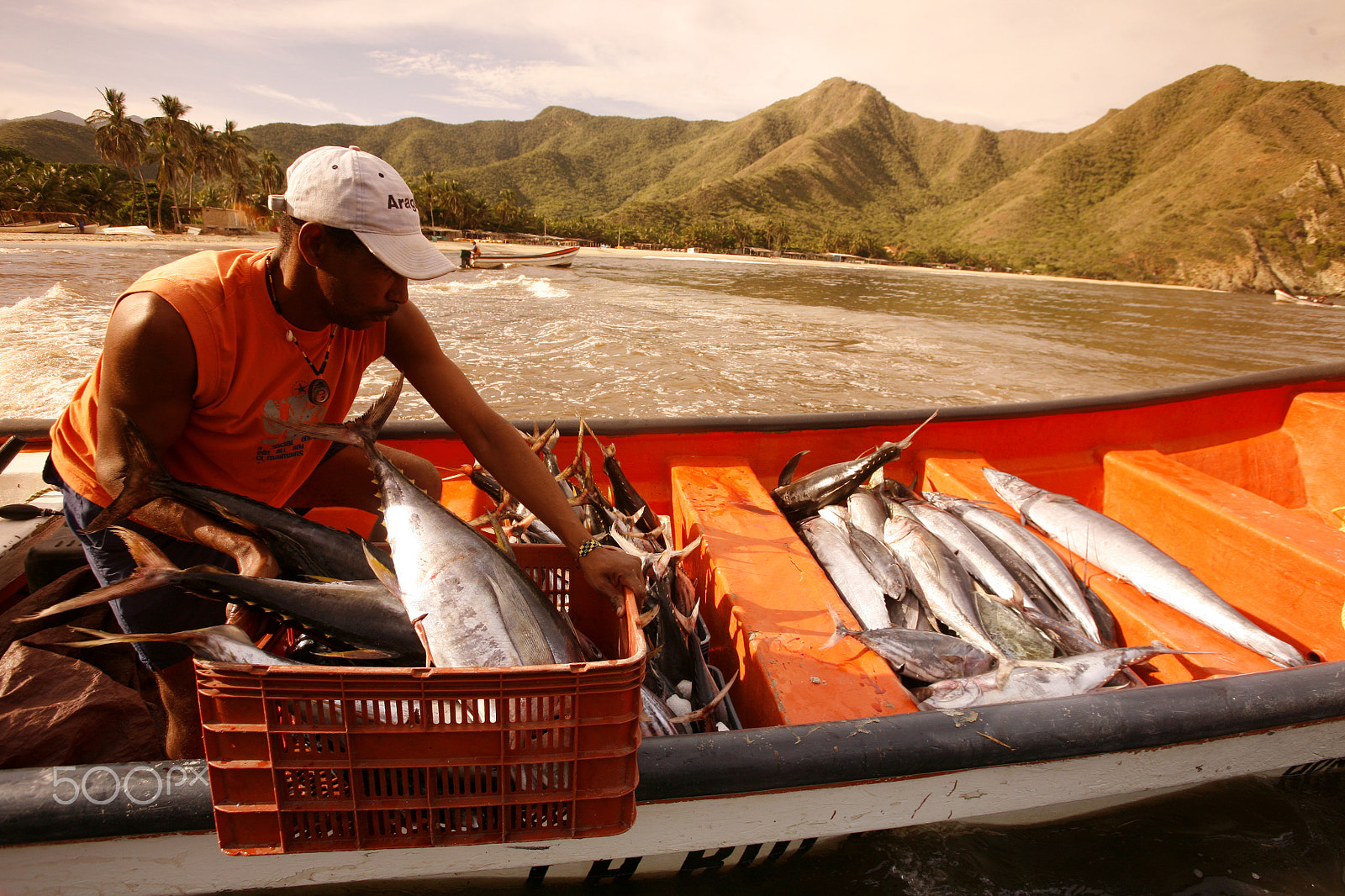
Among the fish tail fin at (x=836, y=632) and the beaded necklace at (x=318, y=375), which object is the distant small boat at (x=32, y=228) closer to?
the beaded necklace at (x=318, y=375)

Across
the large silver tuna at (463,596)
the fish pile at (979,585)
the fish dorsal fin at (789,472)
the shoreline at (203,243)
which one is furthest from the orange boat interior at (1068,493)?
the shoreline at (203,243)

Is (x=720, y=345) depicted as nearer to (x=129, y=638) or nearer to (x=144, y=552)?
(x=144, y=552)

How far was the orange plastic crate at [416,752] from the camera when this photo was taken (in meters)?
1.19

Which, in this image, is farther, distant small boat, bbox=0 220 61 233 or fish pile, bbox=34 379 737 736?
distant small boat, bbox=0 220 61 233

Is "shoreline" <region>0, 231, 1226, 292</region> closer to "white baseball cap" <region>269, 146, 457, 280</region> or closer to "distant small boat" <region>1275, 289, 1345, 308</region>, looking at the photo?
"distant small boat" <region>1275, 289, 1345, 308</region>

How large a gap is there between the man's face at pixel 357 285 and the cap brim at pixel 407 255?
0.18ft

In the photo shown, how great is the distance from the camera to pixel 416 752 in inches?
50.0

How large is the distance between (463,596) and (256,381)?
0.94 m

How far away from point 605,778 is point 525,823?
0.65ft

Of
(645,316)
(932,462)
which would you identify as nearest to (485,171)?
(645,316)

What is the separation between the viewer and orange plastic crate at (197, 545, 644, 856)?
1.19m

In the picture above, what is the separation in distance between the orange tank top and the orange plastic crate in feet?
3.28

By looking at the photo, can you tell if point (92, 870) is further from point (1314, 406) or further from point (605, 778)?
point (1314, 406)

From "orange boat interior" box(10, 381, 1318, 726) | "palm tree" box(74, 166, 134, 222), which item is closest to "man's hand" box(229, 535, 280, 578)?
"orange boat interior" box(10, 381, 1318, 726)
